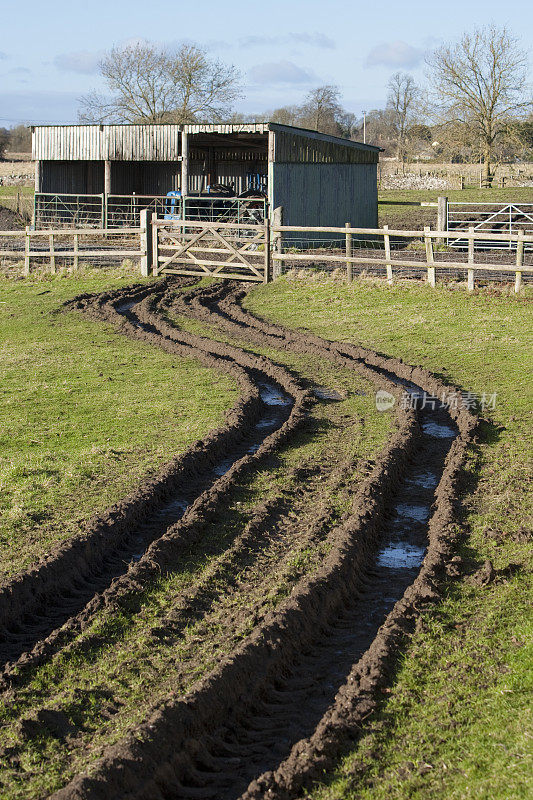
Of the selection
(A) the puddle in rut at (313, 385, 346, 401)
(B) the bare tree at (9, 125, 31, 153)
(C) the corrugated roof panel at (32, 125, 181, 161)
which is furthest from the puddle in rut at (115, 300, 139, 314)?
(B) the bare tree at (9, 125, 31, 153)

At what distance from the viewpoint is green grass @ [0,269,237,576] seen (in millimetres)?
7418

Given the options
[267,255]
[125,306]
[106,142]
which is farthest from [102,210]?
[125,306]

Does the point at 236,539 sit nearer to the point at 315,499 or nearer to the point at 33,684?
the point at 315,499

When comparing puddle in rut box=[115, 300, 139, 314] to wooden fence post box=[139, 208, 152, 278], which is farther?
Result: wooden fence post box=[139, 208, 152, 278]

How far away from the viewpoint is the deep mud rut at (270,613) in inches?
163

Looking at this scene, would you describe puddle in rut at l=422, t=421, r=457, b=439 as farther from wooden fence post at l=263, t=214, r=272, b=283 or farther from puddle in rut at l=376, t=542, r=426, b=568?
wooden fence post at l=263, t=214, r=272, b=283

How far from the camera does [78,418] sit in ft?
34.8

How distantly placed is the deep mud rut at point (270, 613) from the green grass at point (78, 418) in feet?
1.38

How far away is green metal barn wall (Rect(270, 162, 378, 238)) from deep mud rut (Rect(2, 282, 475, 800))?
705 inches

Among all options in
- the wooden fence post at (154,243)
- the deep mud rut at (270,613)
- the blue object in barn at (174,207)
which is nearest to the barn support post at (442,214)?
the blue object in barn at (174,207)

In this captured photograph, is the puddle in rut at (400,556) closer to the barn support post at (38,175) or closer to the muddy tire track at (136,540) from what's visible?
the muddy tire track at (136,540)

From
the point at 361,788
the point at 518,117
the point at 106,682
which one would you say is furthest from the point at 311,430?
the point at 518,117

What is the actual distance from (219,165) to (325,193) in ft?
26.1

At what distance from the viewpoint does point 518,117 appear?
5172 cm
